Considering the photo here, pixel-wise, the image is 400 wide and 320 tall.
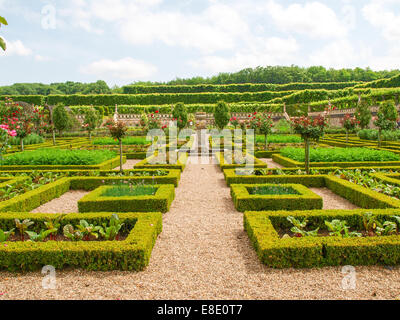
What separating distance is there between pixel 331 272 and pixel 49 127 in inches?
888

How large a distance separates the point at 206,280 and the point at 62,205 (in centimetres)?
450

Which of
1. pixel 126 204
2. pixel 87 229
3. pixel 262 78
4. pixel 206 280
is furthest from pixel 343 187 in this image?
pixel 262 78

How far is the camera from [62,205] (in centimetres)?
643

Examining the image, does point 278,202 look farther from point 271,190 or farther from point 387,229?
point 387,229

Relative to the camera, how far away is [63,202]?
6672 millimetres

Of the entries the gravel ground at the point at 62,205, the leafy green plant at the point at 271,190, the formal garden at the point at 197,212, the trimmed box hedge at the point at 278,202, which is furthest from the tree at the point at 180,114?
the trimmed box hedge at the point at 278,202

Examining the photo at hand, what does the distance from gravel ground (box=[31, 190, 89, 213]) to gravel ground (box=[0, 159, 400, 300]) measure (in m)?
2.65

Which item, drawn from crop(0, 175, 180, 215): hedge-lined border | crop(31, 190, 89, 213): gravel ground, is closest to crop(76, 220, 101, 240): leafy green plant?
crop(31, 190, 89, 213): gravel ground

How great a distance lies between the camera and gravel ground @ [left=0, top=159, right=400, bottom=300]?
9.89ft

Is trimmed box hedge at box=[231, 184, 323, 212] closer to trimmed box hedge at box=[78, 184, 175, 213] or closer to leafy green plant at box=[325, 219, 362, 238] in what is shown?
leafy green plant at box=[325, 219, 362, 238]

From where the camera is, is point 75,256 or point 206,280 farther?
point 75,256

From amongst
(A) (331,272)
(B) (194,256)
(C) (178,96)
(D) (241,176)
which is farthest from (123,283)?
(C) (178,96)

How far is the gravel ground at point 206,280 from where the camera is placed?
119 inches

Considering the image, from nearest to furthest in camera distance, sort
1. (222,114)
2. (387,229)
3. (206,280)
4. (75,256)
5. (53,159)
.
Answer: (206,280), (75,256), (387,229), (53,159), (222,114)
